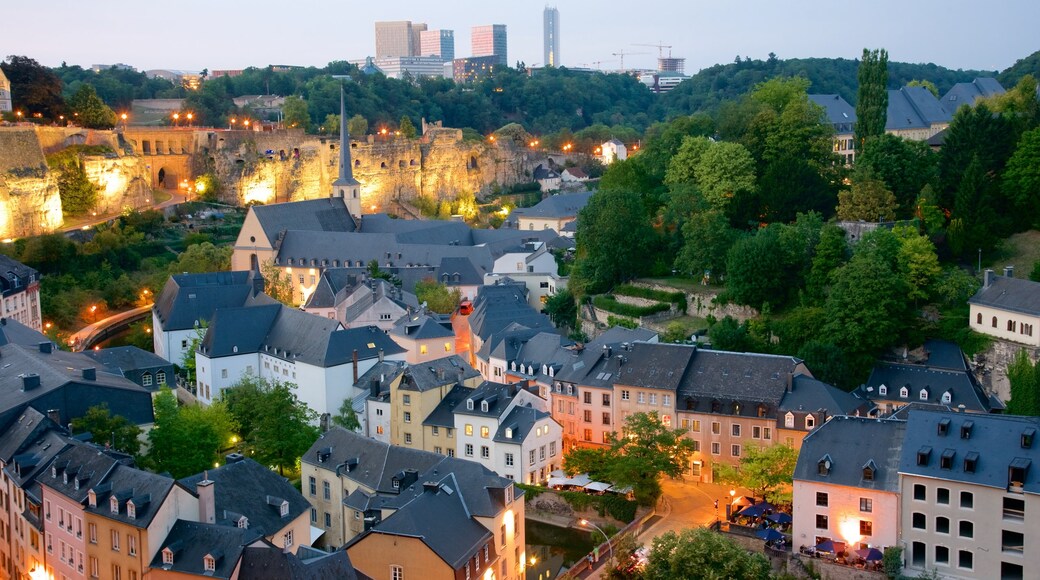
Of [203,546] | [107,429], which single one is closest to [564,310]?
[107,429]

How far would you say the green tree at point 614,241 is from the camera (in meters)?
56.5

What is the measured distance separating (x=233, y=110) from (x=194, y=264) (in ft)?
126

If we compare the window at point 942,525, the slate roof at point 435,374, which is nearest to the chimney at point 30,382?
the slate roof at point 435,374

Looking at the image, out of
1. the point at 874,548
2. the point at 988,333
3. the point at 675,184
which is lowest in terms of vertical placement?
the point at 874,548

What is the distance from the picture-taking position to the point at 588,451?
41500 mm

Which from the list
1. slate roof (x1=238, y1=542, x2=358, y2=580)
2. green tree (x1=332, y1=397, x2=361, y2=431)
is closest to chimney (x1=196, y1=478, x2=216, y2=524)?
slate roof (x1=238, y1=542, x2=358, y2=580)

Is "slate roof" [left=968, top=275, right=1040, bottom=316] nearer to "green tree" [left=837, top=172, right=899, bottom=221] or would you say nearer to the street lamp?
"green tree" [left=837, top=172, right=899, bottom=221]

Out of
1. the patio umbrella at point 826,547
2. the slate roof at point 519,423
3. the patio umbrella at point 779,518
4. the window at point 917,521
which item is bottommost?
the patio umbrella at point 779,518

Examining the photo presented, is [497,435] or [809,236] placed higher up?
[809,236]

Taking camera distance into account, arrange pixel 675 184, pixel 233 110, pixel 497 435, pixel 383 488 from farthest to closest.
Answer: pixel 233 110 → pixel 675 184 → pixel 497 435 → pixel 383 488

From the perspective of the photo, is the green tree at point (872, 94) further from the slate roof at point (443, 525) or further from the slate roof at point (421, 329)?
the slate roof at point (443, 525)

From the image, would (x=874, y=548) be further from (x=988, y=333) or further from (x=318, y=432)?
(x=318, y=432)

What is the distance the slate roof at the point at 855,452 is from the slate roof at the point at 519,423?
10326 millimetres

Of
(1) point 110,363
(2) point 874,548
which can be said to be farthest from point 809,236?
(1) point 110,363
